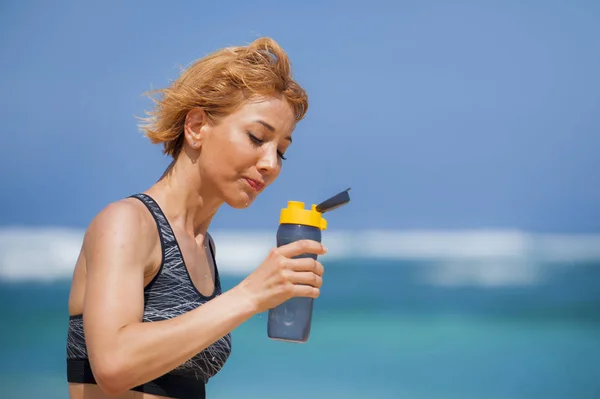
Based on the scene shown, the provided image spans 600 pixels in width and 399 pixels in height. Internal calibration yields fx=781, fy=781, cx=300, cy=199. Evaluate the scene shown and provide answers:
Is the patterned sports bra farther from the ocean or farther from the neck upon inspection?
the ocean

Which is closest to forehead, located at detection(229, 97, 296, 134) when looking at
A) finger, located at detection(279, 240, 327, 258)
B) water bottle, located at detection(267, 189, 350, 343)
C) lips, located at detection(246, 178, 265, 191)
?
lips, located at detection(246, 178, 265, 191)

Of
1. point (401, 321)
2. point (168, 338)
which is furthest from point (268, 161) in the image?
point (401, 321)

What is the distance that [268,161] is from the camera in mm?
1418

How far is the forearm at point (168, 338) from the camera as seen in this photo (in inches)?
44.8

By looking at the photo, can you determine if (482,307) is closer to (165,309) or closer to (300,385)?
(300,385)

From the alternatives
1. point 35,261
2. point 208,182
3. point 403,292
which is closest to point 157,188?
point 208,182

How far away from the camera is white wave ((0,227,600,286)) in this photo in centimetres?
539

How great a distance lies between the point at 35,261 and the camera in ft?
17.9

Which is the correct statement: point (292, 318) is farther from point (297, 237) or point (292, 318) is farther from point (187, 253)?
point (187, 253)

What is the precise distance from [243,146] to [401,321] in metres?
4.54

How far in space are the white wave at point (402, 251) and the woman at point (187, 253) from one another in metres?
3.96

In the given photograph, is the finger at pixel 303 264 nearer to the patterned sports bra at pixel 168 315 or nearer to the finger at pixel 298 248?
the finger at pixel 298 248

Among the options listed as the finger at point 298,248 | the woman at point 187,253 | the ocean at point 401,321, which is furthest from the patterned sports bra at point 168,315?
the ocean at point 401,321

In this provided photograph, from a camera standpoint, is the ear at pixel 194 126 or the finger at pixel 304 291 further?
the ear at pixel 194 126
